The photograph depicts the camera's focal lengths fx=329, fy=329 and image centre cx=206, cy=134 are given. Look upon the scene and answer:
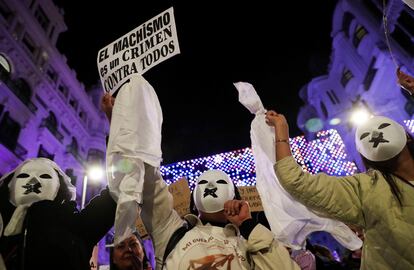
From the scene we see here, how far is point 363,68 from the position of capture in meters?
25.3

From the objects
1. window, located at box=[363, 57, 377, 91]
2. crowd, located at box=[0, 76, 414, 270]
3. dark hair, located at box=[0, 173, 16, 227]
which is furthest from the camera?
window, located at box=[363, 57, 377, 91]

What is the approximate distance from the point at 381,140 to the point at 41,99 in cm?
2560

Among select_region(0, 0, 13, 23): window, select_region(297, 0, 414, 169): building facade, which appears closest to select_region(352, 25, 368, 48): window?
select_region(297, 0, 414, 169): building facade

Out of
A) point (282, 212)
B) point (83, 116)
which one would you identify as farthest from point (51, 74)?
point (282, 212)

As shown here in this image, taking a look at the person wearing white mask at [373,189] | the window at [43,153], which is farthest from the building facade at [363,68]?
the window at [43,153]

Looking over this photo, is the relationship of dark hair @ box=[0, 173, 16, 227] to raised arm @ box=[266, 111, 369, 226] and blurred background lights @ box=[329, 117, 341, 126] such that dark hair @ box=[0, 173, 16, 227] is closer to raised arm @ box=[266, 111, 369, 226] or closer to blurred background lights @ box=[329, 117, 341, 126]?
raised arm @ box=[266, 111, 369, 226]

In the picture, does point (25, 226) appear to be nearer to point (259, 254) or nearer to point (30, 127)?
point (259, 254)

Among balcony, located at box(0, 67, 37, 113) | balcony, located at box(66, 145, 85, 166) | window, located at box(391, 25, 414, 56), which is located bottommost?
window, located at box(391, 25, 414, 56)

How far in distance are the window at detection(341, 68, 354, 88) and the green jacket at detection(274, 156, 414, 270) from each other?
27.6m

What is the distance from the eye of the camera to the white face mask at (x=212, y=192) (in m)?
3.13

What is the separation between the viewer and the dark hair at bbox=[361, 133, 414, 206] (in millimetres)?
2336

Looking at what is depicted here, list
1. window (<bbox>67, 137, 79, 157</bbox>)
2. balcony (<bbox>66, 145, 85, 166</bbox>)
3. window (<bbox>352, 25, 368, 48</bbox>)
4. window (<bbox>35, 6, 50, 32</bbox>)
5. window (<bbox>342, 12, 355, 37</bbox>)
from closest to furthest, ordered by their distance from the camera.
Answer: window (<bbox>352, 25, 368, 48</bbox>), window (<bbox>35, 6, 50, 32</bbox>), window (<bbox>342, 12, 355, 37</bbox>), balcony (<bbox>66, 145, 85, 166</bbox>), window (<bbox>67, 137, 79, 157</bbox>)

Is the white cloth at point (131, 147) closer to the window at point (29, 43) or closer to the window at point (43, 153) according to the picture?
the window at point (43, 153)

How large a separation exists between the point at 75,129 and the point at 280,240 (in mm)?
28248
